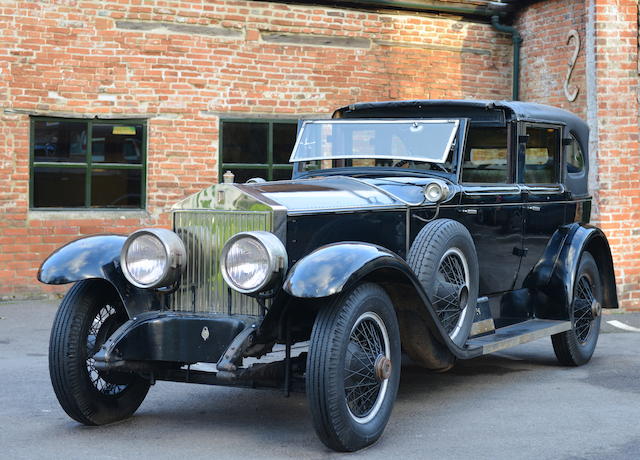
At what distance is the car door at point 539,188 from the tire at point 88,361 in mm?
2937

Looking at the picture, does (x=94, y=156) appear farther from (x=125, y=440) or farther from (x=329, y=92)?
(x=125, y=440)

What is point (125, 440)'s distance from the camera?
16.5ft

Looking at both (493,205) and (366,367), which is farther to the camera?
(493,205)

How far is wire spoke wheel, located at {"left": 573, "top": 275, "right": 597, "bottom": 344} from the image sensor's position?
7367 millimetres

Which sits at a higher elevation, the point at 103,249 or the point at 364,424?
the point at 103,249

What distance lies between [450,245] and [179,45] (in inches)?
240

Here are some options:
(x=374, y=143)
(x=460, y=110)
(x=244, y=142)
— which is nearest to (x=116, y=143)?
(x=244, y=142)

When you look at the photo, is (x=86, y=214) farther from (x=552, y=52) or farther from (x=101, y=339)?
(x=552, y=52)

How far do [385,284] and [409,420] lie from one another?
2.60 feet

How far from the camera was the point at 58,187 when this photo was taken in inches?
416

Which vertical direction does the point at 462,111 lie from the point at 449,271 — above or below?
above

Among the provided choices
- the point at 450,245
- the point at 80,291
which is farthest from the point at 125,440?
the point at 450,245

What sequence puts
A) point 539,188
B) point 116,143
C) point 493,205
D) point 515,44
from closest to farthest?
point 493,205, point 539,188, point 116,143, point 515,44

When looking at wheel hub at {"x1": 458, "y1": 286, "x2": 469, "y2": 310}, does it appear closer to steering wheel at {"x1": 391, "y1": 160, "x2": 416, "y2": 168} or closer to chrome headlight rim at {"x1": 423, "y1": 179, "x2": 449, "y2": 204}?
chrome headlight rim at {"x1": 423, "y1": 179, "x2": 449, "y2": 204}
